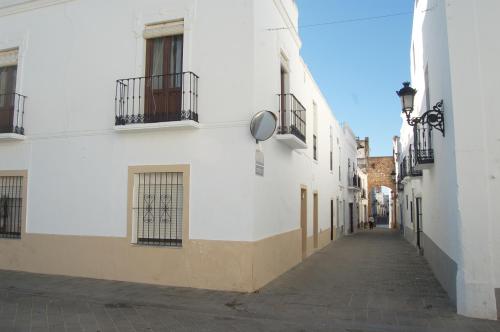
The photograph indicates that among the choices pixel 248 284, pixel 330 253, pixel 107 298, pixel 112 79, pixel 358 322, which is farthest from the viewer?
pixel 330 253

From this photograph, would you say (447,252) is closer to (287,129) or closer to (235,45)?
(287,129)

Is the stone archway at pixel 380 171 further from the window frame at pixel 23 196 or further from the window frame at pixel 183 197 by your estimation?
the window frame at pixel 23 196

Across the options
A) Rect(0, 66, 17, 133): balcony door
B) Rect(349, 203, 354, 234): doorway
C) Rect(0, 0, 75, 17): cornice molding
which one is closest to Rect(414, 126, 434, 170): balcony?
Rect(0, 0, 75, 17): cornice molding

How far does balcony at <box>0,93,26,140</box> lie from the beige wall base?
2244 mm

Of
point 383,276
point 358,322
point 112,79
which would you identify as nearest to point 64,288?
point 112,79

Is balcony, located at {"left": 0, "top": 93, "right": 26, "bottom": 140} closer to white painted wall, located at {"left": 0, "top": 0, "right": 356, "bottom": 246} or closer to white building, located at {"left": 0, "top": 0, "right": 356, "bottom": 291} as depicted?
white building, located at {"left": 0, "top": 0, "right": 356, "bottom": 291}

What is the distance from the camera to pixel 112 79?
8438 millimetres

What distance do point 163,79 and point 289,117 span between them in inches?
118

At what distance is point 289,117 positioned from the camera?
9.46 metres

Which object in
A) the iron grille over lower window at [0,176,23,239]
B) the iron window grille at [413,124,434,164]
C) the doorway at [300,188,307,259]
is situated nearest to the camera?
the iron window grille at [413,124,434,164]

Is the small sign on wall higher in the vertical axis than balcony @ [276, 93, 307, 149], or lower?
lower

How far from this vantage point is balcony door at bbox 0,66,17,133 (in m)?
9.39

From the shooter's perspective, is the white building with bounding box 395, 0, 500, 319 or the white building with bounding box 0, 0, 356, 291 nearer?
the white building with bounding box 395, 0, 500, 319

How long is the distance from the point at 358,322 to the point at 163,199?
4.32 meters
